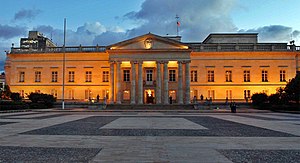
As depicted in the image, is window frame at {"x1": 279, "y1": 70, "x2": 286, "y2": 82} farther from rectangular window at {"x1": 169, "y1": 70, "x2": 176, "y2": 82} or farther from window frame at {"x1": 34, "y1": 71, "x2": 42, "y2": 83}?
window frame at {"x1": 34, "y1": 71, "x2": 42, "y2": 83}

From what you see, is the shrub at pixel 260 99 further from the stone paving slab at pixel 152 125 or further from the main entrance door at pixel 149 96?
the stone paving slab at pixel 152 125

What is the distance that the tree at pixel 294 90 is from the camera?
38000 mm

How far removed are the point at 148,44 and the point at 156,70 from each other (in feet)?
17.6

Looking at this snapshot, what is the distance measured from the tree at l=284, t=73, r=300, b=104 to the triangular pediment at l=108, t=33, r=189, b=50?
1893cm

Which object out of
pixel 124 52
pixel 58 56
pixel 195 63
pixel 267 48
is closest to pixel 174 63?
pixel 195 63

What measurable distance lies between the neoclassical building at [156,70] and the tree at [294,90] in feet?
49.4

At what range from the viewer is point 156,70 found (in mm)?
51594

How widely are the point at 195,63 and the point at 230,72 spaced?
767cm

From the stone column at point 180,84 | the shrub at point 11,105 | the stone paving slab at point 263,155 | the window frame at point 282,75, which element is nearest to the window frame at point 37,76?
the shrub at point 11,105

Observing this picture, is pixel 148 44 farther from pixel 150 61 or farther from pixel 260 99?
pixel 260 99

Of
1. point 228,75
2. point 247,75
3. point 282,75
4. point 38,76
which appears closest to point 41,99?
point 38,76

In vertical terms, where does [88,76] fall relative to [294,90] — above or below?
above

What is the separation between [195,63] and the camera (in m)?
55.8

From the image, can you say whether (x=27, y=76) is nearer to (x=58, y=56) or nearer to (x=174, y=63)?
(x=58, y=56)
